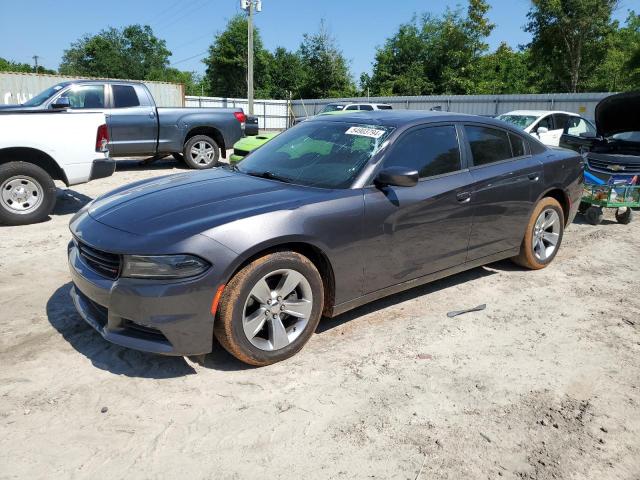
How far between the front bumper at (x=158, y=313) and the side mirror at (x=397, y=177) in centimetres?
143

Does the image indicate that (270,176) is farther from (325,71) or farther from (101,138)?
(325,71)

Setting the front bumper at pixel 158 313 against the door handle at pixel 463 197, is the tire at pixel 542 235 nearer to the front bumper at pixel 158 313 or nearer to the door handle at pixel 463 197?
the door handle at pixel 463 197

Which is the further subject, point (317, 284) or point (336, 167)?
point (336, 167)

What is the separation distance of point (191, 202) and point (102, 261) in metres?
0.66

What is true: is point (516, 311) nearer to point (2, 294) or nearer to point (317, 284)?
point (317, 284)

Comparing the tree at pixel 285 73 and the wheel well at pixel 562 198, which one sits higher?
the tree at pixel 285 73

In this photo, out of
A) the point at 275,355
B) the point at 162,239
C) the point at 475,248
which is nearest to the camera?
the point at 162,239

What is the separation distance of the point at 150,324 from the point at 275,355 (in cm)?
81

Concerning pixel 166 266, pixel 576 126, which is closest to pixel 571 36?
pixel 576 126

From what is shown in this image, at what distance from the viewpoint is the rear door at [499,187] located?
4.39 m

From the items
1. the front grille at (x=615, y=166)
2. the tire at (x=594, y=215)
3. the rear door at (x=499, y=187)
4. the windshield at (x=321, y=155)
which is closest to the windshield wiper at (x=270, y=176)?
the windshield at (x=321, y=155)

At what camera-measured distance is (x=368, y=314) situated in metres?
4.14

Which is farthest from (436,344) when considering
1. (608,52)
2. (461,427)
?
(608,52)

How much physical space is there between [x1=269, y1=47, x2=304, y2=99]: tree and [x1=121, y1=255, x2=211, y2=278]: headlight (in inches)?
1826
